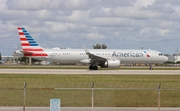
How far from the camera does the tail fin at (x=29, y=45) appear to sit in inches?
2266

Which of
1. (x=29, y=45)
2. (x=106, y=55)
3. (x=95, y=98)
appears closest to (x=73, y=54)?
(x=106, y=55)

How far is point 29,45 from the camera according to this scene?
194ft

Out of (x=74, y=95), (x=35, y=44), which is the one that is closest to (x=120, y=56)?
(x=35, y=44)

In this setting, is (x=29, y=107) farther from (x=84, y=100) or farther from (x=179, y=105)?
(x=179, y=105)

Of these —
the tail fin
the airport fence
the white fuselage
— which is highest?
the tail fin

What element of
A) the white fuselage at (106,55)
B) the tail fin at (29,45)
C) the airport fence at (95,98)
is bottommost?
the airport fence at (95,98)

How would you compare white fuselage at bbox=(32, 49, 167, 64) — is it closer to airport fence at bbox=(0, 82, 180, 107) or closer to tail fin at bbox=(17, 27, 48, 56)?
tail fin at bbox=(17, 27, 48, 56)

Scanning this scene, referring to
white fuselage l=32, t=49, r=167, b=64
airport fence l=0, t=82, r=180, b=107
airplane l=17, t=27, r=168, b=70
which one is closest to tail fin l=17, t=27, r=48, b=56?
airplane l=17, t=27, r=168, b=70

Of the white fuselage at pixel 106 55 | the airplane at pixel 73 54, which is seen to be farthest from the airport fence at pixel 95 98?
the white fuselage at pixel 106 55

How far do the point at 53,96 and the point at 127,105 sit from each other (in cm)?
435

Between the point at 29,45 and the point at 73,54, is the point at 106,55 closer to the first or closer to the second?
the point at 73,54

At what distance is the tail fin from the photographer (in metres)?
57.6

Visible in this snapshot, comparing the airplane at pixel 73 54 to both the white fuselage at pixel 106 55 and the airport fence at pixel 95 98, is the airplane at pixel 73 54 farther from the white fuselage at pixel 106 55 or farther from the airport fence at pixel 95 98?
the airport fence at pixel 95 98

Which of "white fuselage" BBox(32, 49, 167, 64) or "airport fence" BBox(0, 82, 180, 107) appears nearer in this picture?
"airport fence" BBox(0, 82, 180, 107)
